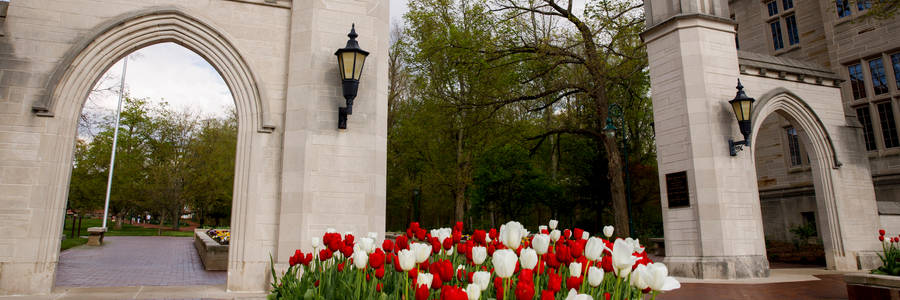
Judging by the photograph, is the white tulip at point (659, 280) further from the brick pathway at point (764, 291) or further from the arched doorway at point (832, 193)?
the arched doorway at point (832, 193)

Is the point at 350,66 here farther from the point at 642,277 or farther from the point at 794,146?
the point at 794,146

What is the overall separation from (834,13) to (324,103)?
17.8 metres

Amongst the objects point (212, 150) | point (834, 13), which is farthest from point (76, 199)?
point (834, 13)

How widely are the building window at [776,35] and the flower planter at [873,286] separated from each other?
628 inches

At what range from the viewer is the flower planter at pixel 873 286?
5.22m

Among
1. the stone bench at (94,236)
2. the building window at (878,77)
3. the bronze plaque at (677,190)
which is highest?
the building window at (878,77)

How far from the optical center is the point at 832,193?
11539mm

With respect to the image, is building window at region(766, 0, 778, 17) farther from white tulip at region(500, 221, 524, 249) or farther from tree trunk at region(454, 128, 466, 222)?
white tulip at region(500, 221, 524, 249)

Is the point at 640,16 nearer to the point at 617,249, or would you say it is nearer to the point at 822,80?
the point at 822,80

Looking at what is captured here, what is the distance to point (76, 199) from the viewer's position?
2827 cm

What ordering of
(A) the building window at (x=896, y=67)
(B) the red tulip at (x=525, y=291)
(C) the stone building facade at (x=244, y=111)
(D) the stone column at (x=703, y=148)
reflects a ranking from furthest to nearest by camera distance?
1. (A) the building window at (x=896, y=67)
2. (D) the stone column at (x=703, y=148)
3. (C) the stone building facade at (x=244, y=111)
4. (B) the red tulip at (x=525, y=291)

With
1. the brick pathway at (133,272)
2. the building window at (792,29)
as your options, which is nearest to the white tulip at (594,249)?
the brick pathway at (133,272)

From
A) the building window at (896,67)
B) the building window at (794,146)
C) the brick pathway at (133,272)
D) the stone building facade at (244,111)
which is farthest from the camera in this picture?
the building window at (794,146)

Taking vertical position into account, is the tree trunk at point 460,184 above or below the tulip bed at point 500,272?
above
